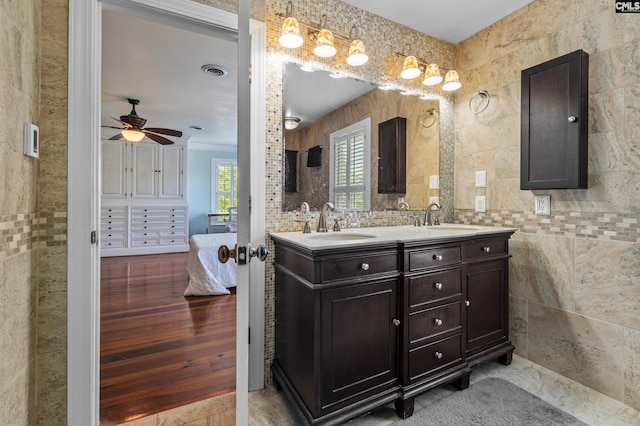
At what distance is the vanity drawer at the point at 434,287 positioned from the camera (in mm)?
1599

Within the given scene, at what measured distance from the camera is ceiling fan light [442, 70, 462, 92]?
7.91 ft

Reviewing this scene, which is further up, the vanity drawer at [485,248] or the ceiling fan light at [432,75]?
the ceiling fan light at [432,75]

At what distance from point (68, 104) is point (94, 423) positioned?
1399 millimetres

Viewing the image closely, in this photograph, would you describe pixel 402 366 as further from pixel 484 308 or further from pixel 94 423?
pixel 94 423

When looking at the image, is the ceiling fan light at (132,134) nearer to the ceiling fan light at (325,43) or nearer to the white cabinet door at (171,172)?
the white cabinet door at (171,172)

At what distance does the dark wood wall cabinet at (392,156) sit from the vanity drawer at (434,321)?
36.9 inches

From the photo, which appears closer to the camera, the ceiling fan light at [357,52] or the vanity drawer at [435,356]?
the vanity drawer at [435,356]

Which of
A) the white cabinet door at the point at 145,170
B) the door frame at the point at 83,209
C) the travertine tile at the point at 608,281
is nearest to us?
the door frame at the point at 83,209

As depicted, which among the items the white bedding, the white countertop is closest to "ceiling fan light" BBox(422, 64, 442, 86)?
the white countertop

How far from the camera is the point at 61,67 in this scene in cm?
127

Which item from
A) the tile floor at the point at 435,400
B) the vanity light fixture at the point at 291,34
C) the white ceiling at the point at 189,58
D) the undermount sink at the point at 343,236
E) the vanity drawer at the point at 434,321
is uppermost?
the white ceiling at the point at 189,58

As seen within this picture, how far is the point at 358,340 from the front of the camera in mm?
1466

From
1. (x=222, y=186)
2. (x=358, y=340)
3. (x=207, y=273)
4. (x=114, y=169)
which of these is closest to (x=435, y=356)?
(x=358, y=340)

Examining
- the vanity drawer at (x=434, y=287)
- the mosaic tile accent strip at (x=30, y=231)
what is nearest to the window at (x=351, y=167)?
the vanity drawer at (x=434, y=287)
